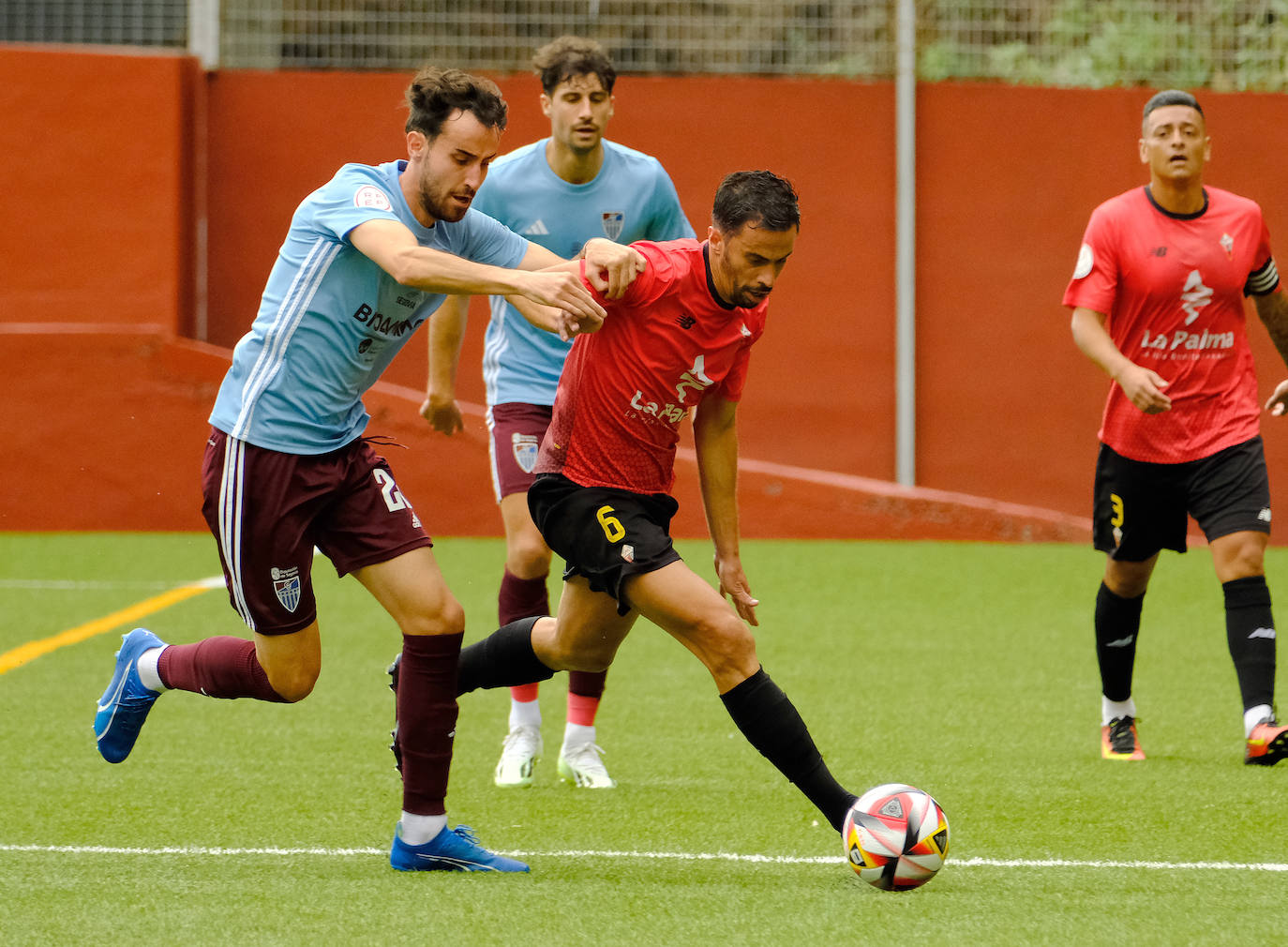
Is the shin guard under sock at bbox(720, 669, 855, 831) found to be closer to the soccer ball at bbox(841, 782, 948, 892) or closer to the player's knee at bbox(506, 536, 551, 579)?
the soccer ball at bbox(841, 782, 948, 892)

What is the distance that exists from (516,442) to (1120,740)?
2302 millimetres

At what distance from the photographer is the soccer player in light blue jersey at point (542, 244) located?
17.6 feet

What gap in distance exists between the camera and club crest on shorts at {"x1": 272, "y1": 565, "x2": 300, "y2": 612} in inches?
165

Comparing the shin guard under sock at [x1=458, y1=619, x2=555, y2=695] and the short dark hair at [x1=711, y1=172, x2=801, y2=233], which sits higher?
the short dark hair at [x1=711, y1=172, x2=801, y2=233]

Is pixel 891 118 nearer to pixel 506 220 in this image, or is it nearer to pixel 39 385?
pixel 39 385

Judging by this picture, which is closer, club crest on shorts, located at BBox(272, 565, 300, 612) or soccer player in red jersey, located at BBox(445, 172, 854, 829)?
soccer player in red jersey, located at BBox(445, 172, 854, 829)

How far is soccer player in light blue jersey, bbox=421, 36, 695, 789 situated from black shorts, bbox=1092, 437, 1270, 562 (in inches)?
68.7

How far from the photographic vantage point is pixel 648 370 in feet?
13.8

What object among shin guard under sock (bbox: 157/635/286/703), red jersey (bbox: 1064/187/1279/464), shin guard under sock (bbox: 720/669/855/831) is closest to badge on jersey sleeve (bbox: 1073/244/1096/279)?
red jersey (bbox: 1064/187/1279/464)

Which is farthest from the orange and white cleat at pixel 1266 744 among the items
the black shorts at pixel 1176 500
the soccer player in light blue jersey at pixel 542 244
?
the soccer player in light blue jersey at pixel 542 244

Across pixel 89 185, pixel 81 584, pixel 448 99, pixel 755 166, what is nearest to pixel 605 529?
pixel 448 99

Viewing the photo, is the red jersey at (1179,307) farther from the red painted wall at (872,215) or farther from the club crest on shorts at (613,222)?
the red painted wall at (872,215)

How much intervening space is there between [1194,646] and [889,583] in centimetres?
250

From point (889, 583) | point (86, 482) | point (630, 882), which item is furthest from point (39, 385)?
point (630, 882)
